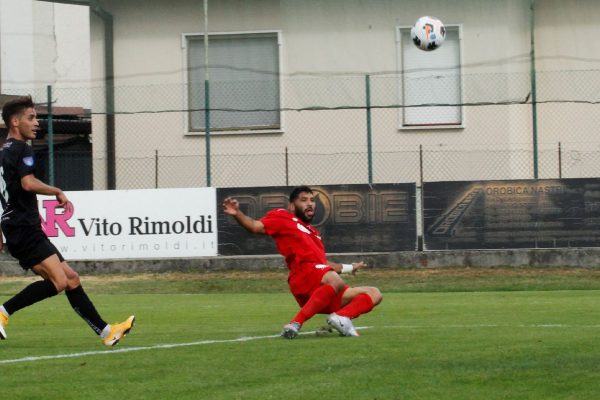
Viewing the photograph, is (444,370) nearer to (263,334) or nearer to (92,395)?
(92,395)

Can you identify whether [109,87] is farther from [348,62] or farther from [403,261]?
[403,261]

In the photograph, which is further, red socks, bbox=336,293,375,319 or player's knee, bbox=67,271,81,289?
red socks, bbox=336,293,375,319

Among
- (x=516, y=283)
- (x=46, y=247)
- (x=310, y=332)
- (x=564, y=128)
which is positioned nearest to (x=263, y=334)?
(x=310, y=332)

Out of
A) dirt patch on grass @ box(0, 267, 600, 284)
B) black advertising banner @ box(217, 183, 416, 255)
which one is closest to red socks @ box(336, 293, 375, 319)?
dirt patch on grass @ box(0, 267, 600, 284)

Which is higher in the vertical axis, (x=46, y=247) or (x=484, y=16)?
(x=484, y=16)

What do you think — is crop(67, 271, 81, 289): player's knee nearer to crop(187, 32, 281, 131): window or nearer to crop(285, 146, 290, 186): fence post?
crop(187, 32, 281, 131): window

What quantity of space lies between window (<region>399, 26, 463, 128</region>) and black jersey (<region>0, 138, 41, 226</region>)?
15473 millimetres

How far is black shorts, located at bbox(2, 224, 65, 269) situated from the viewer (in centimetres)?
1105

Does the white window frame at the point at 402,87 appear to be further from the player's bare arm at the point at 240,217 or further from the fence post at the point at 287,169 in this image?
the player's bare arm at the point at 240,217

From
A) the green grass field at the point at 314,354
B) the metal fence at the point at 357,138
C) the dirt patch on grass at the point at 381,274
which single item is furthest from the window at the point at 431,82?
the green grass field at the point at 314,354

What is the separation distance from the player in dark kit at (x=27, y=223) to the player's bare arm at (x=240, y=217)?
4.00 ft

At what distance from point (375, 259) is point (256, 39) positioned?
678cm

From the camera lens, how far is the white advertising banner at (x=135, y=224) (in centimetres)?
2470

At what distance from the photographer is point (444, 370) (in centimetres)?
859
